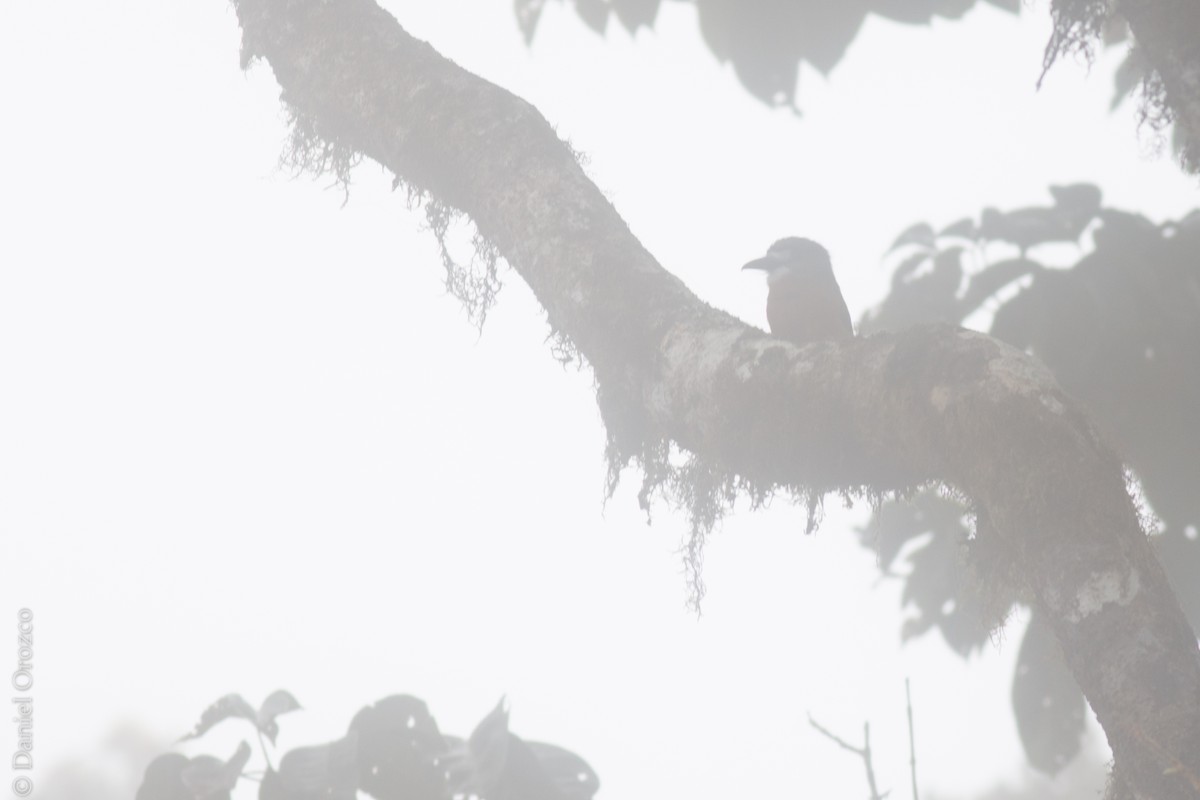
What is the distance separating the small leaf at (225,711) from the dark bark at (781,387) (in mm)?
1066

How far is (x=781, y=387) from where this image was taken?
2.38 meters

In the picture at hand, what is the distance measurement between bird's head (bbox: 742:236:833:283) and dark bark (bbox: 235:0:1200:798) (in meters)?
2.28

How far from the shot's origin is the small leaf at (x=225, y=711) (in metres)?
2.05

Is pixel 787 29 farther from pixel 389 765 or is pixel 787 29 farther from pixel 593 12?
pixel 389 765

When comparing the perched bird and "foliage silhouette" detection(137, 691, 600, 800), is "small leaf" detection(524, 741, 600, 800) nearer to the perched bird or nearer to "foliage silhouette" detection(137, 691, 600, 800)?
"foliage silhouette" detection(137, 691, 600, 800)

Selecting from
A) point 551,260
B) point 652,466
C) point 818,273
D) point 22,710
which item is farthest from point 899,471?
point 818,273

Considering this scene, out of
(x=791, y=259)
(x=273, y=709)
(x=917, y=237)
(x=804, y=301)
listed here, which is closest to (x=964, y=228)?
(x=917, y=237)

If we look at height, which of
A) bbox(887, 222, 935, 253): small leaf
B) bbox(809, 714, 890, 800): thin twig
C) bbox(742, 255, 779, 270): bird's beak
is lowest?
bbox(809, 714, 890, 800): thin twig

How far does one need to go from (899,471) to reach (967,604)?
7.75ft

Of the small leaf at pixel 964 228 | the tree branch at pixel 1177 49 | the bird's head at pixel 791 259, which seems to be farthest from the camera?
the bird's head at pixel 791 259

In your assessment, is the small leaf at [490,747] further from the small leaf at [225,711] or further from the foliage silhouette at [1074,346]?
the foliage silhouette at [1074,346]

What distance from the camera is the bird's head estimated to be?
5.28 metres

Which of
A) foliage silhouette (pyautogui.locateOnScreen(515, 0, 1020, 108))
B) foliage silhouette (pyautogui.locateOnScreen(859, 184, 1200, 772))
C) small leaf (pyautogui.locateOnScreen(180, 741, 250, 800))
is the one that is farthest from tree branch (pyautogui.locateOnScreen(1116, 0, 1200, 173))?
small leaf (pyautogui.locateOnScreen(180, 741, 250, 800))

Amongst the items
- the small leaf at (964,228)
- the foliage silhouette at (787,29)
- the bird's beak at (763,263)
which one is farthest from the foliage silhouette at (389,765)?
the bird's beak at (763,263)
